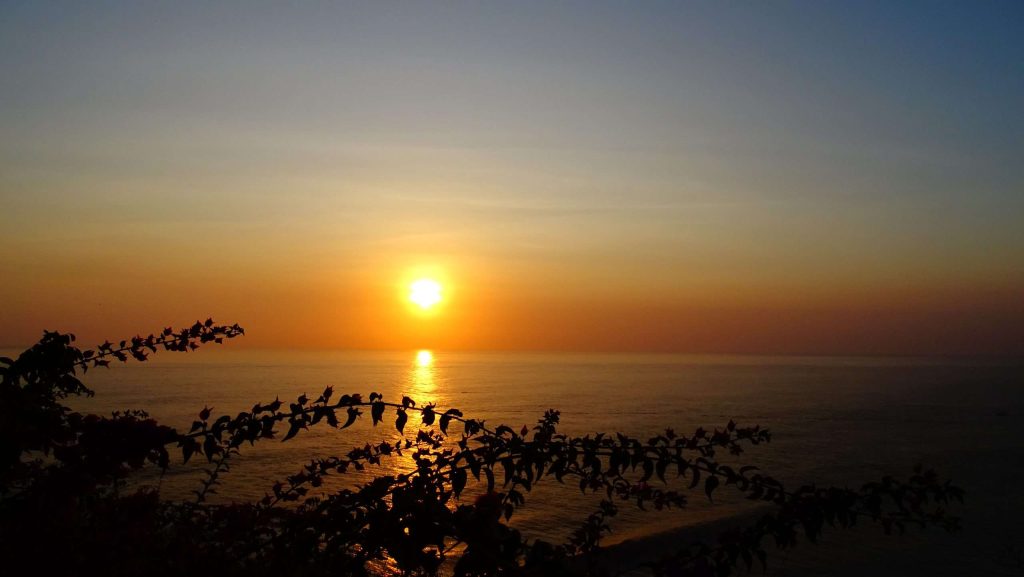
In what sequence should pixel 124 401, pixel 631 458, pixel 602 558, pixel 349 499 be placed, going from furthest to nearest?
pixel 124 401
pixel 602 558
pixel 631 458
pixel 349 499

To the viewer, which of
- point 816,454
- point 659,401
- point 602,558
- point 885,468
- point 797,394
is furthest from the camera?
point 797,394

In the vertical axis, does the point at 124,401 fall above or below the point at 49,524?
below

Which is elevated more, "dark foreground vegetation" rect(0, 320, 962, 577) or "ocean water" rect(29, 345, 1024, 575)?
"dark foreground vegetation" rect(0, 320, 962, 577)

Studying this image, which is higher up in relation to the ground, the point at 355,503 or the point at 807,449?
the point at 355,503

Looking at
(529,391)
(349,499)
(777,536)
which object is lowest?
(529,391)

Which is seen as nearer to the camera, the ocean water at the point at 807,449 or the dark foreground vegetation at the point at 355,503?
the dark foreground vegetation at the point at 355,503

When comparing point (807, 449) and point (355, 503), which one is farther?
point (807, 449)

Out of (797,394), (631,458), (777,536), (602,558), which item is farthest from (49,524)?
(797,394)

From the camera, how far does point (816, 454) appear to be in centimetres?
2605

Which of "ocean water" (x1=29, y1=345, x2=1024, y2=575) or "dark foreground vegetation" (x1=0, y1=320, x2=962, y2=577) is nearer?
"dark foreground vegetation" (x1=0, y1=320, x2=962, y2=577)

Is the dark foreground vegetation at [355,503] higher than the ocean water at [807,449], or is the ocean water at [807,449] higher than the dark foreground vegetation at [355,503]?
the dark foreground vegetation at [355,503]

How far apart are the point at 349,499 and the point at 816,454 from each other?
26319 mm

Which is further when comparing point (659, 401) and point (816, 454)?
point (659, 401)

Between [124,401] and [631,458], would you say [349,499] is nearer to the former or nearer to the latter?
[631,458]
